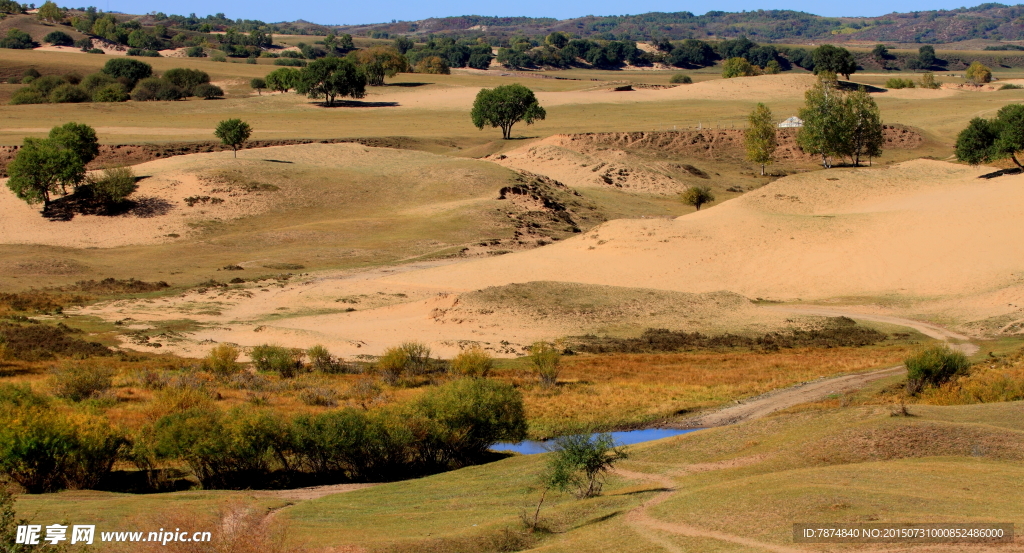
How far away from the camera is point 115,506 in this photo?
64.9 feet

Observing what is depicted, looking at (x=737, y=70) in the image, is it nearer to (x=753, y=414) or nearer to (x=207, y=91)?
(x=207, y=91)

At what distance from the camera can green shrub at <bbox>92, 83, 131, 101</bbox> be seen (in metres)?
126

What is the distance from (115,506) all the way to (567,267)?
136ft

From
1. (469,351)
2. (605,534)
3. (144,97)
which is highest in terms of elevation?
(144,97)

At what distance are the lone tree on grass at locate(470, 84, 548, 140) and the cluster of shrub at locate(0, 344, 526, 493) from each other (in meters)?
78.9

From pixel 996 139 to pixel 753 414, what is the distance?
50545 millimetres

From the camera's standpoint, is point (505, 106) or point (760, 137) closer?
point (760, 137)

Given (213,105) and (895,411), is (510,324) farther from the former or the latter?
(213,105)

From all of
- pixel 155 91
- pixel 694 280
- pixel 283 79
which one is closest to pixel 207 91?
pixel 155 91

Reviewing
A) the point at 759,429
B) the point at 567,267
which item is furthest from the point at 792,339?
the point at 759,429

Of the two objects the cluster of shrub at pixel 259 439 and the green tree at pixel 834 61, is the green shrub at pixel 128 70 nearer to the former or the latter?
the green tree at pixel 834 61

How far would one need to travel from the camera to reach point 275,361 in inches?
1535

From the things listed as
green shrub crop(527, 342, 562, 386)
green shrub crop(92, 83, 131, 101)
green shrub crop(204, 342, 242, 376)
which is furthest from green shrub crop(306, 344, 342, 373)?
green shrub crop(92, 83, 131, 101)

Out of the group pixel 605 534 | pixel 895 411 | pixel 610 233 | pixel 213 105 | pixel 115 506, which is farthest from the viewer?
pixel 213 105
